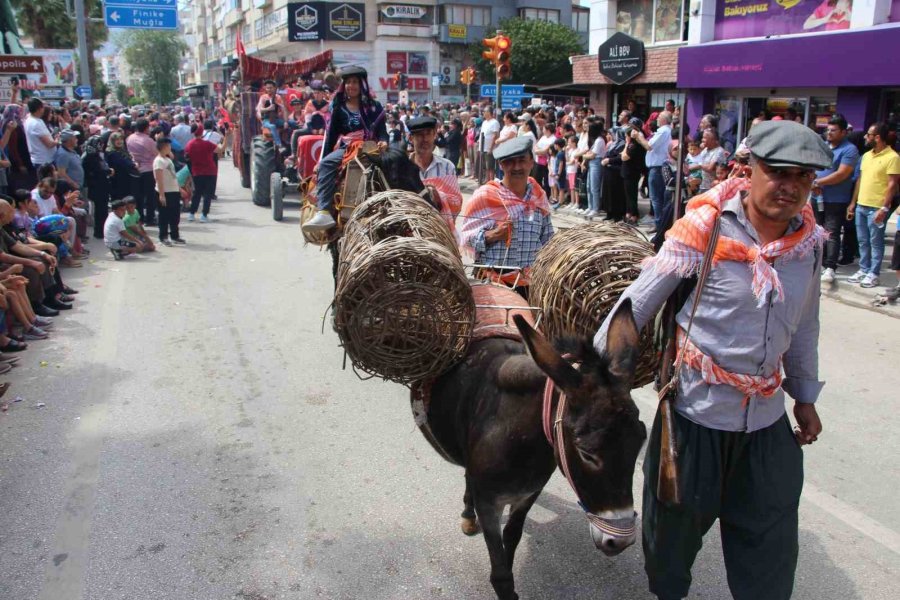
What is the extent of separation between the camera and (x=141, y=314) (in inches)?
339

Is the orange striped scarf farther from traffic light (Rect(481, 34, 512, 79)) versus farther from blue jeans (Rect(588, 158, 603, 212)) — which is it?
traffic light (Rect(481, 34, 512, 79))

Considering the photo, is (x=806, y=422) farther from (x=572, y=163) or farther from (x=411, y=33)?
(x=411, y=33)

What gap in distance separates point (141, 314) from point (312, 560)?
562 cm

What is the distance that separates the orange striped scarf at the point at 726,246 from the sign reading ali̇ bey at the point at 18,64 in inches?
566

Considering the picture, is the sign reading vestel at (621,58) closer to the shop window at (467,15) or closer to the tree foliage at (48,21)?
the tree foliage at (48,21)

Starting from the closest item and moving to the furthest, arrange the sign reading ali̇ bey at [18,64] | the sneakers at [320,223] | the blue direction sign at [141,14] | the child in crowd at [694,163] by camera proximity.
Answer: the sneakers at [320,223] → the child in crowd at [694,163] → the sign reading ali̇ bey at [18,64] → the blue direction sign at [141,14]

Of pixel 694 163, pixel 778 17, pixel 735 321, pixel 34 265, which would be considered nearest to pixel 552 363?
pixel 735 321

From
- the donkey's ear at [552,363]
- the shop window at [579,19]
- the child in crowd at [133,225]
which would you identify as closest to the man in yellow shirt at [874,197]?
the donkey's ear at [552,363]

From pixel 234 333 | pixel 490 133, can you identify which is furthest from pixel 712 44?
pixel 234 333

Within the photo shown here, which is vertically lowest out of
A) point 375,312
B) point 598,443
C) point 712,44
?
point 598,443

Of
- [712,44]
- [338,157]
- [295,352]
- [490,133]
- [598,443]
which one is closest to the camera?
[598,443]

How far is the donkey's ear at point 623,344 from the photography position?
2.50 meters

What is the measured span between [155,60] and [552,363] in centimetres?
9157

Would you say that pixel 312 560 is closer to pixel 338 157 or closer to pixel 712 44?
pixel 338 157
